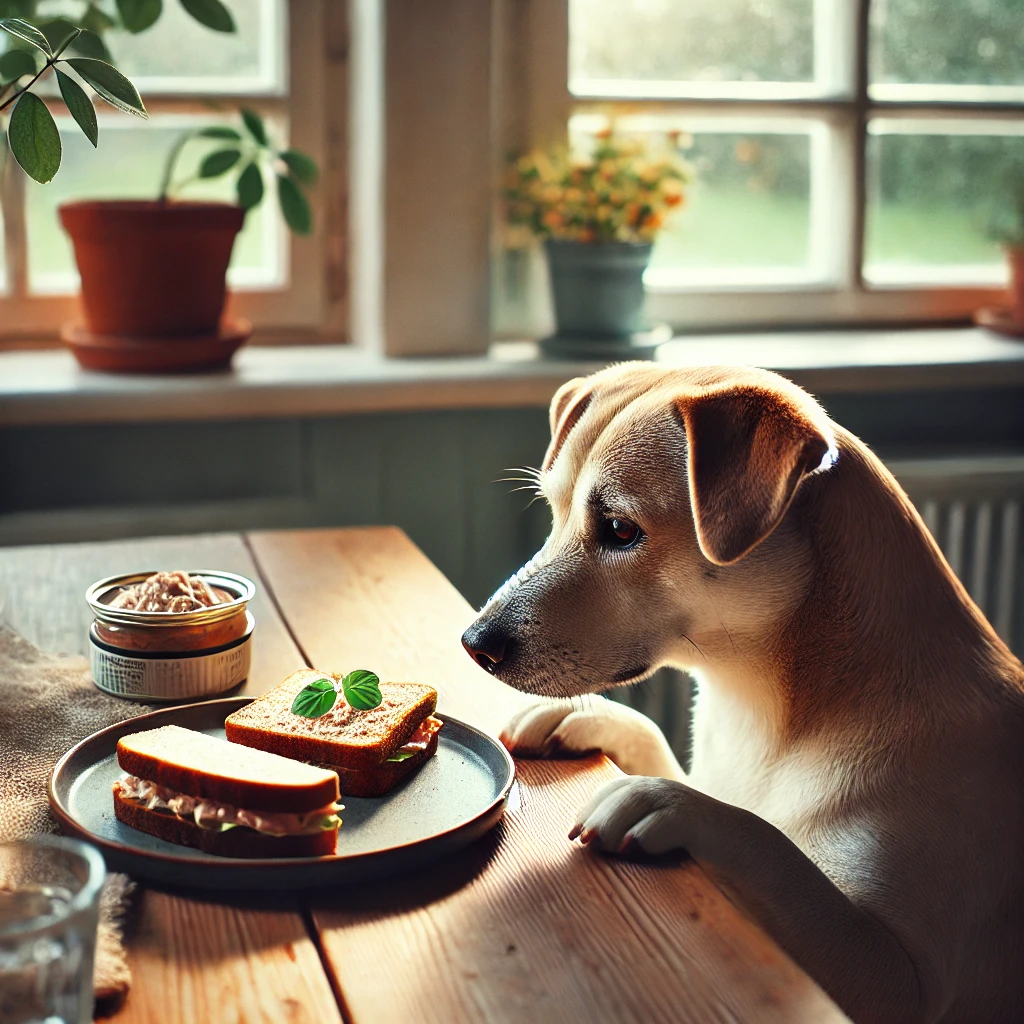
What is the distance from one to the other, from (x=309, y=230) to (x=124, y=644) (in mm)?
1151

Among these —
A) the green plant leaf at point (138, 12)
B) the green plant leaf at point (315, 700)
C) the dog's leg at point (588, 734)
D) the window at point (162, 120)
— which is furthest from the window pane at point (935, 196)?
the green plant leaf at point (315, 700)

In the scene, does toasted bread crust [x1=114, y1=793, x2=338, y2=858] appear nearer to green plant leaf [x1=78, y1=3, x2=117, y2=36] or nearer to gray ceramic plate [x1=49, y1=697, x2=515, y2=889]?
gray ceramic plate [x1=49, y1=697, x2=515, y2=889]

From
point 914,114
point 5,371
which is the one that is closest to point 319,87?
point 5,371

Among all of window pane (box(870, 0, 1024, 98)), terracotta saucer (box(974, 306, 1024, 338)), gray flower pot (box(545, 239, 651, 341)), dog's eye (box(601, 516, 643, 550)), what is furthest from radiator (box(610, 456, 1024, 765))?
dog's eye (box(601, 516, 643, 550))

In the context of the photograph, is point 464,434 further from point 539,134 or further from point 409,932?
point 409,932

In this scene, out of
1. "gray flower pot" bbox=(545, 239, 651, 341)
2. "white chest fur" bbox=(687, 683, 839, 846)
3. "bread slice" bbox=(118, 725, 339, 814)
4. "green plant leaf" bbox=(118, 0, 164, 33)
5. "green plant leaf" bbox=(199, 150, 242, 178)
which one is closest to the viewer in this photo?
"bread slice" bbox=(118, 725, 339, 814)

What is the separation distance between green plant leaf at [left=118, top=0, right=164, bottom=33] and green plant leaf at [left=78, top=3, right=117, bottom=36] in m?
0.17

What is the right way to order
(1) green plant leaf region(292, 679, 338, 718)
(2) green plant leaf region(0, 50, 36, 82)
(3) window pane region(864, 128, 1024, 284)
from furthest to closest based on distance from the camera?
(3) window pane region(864, 128, 1024, 284) < (2) green plant leaf region(0, 50, 36, 82) < (1) green plant leaf region(292, 679, 338, 718)

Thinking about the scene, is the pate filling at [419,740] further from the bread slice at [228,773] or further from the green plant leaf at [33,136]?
the green plant leaf at [33,136]

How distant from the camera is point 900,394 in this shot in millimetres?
2412

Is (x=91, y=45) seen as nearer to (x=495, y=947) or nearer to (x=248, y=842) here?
(x=248, y=842)

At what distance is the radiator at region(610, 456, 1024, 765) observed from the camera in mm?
2314

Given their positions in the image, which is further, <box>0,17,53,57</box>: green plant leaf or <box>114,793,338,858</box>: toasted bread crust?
<box>0,17,53,57</box>: green plant leaf

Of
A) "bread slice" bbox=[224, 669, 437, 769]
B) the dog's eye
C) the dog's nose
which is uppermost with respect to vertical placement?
the dog's eye
